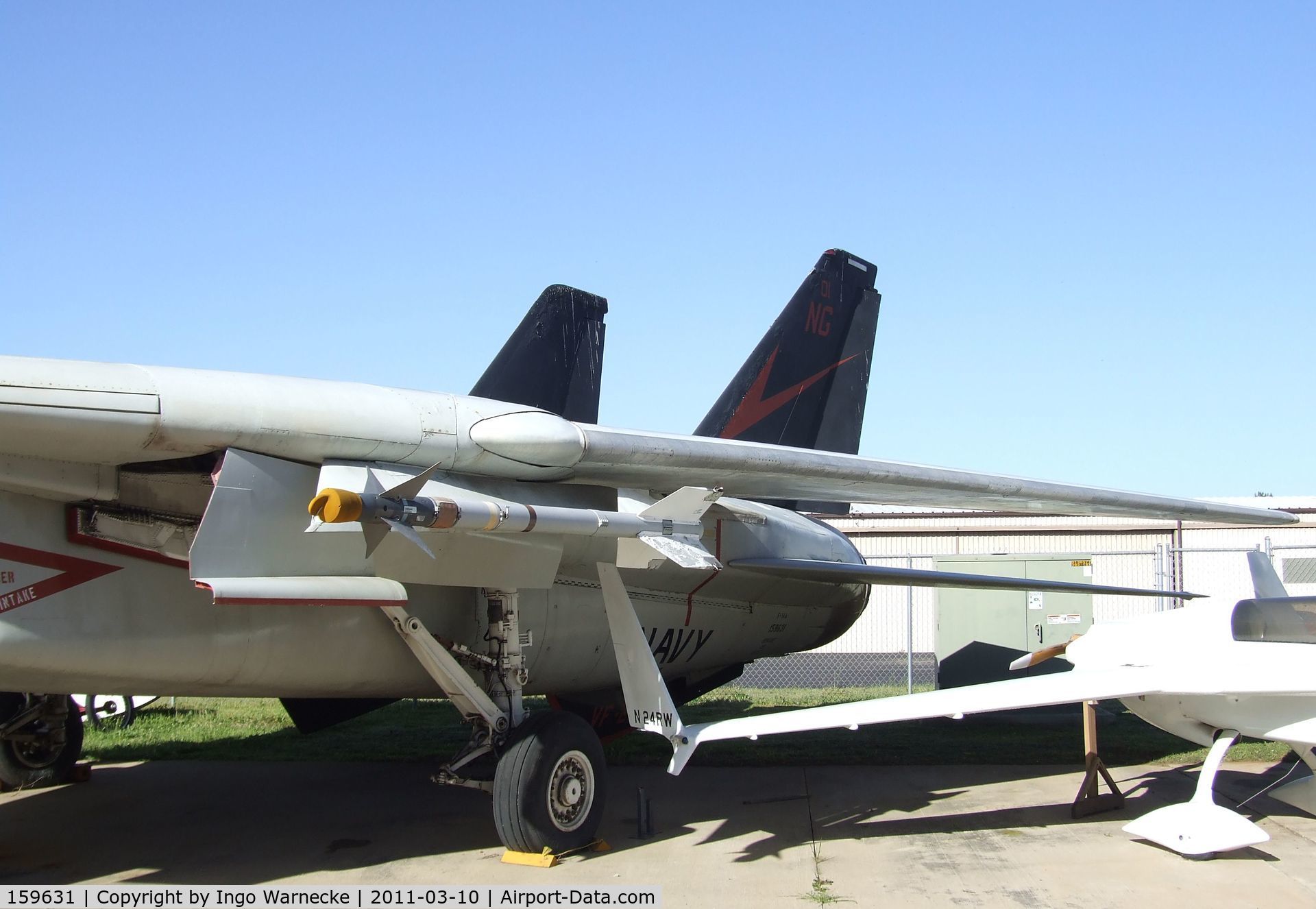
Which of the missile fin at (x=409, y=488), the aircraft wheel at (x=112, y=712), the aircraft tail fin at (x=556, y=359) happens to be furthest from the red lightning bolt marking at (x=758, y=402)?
the aircraft wheel at (x=112, y=712)

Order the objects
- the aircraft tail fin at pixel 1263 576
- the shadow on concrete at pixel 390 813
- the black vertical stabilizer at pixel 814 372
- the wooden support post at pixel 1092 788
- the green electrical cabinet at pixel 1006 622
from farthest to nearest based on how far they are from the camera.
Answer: the green electrical cabinet at pixel 1006 622 < the black vertical stabilizer at pixel 814 372 < the aircraft tail fin at pixel 1263 576 < the wooden support post at pixel 1092 788 < the shadow on concrete at pixel 390 813

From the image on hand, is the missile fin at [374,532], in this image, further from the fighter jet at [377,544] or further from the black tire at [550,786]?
the black tire at [550,786]

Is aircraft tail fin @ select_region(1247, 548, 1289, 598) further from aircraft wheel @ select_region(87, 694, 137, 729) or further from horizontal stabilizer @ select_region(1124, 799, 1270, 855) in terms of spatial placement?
aircraft wheel @ select_region(87, 694, 137, 729)

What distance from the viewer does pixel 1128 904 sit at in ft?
20.6

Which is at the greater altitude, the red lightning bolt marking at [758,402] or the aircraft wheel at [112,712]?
the red lightning bolt marking at [758,402]

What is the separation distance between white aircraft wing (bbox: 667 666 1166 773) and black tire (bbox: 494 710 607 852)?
588 millimetres

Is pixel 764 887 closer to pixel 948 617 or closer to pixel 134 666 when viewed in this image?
pixel 134 666

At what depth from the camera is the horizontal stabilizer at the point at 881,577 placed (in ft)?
31.6

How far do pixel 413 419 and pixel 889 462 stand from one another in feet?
12.7

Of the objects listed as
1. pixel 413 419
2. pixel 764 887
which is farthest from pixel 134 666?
pixel 764 887

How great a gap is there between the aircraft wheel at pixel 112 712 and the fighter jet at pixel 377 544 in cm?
332

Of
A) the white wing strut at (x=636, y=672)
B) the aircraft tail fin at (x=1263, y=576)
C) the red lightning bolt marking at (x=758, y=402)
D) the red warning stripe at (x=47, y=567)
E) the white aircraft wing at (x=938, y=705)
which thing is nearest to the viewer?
the red warning stripe at (x=47, y=567)

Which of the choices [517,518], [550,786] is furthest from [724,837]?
[517,518]

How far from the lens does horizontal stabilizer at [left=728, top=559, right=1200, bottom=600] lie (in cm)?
962
